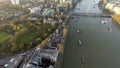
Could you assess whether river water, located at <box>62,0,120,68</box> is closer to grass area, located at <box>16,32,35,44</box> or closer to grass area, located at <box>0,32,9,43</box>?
grass area, located at <box>16,32,35,44</box>

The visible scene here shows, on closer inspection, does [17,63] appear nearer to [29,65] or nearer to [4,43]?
[29,65]

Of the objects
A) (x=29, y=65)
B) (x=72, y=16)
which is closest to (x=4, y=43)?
(x=29, y=65)

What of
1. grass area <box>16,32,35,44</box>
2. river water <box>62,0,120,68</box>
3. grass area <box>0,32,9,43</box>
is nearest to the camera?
river water <box>62,0,120,68</box>

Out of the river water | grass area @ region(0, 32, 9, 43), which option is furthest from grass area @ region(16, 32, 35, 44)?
the river water

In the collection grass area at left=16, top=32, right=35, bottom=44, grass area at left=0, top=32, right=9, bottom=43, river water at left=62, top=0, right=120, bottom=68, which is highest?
grass area at left=0, top=32, right=9, bottom=43

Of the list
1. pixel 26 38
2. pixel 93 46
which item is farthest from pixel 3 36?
pixel 93 46

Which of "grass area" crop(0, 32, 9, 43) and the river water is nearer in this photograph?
the river water

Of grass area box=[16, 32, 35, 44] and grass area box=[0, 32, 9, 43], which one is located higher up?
grass area box=[0, 32, 9, 43]
